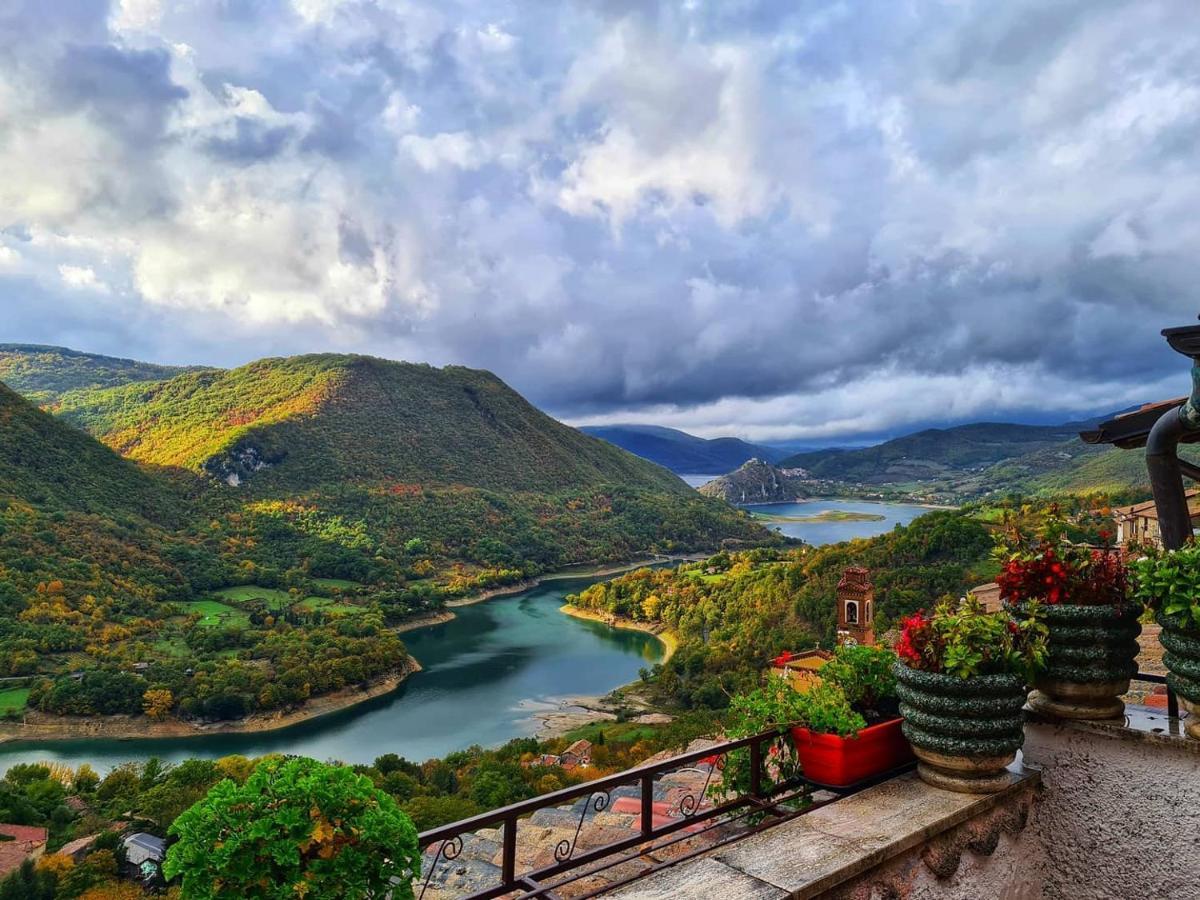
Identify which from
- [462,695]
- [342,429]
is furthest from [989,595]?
[342,429]

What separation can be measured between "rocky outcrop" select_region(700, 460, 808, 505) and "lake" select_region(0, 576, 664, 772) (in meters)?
103

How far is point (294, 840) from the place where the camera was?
1392 mm

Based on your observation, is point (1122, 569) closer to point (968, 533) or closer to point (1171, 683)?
point (1171, 683)

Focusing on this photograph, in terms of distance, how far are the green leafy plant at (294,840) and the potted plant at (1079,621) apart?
213 cm

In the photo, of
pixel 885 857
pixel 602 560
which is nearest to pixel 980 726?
pixel 885 857

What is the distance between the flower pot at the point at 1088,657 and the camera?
2.40 meters

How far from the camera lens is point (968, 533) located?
1380 inches

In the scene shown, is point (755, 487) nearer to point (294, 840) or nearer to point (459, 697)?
point (459, 697)

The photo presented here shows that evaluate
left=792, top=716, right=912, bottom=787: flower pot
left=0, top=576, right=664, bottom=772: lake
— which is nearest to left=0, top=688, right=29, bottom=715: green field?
left=0, top=576, right=664, bottom=772: lake

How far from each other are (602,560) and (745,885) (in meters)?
82.5

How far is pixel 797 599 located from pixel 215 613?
41217mm

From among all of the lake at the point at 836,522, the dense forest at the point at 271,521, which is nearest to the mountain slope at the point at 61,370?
the dense forest at the point at 271,521

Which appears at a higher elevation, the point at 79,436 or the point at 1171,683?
the point at 79,436

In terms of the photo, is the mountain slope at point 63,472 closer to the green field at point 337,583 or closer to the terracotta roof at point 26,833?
the green field at point 337,583
